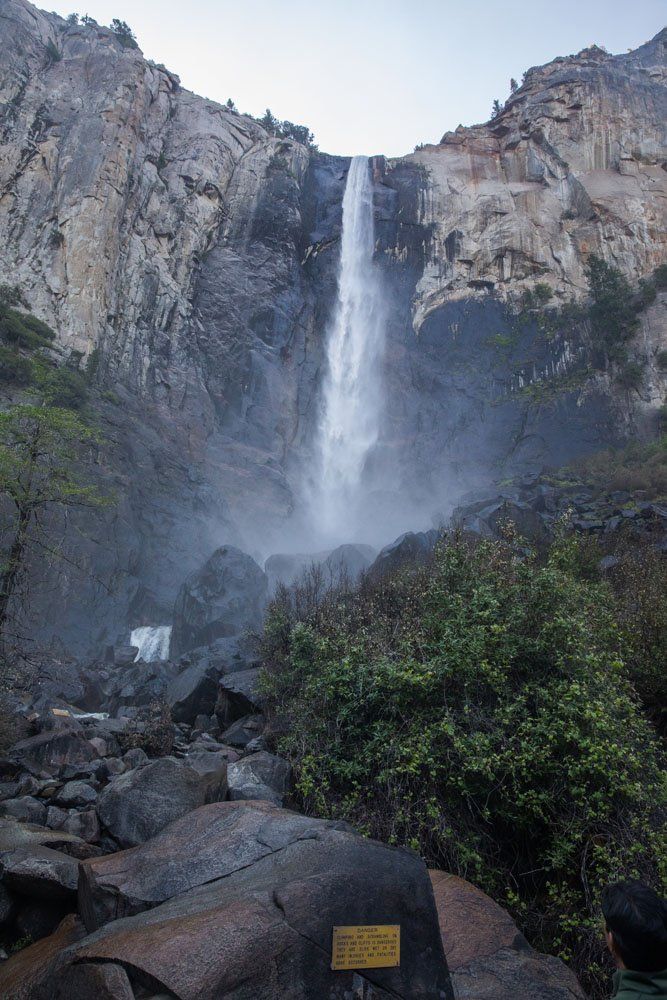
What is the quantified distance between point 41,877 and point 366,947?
2.89m

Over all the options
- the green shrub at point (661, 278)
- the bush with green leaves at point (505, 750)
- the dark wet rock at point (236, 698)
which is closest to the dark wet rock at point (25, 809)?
the bush with green leaves at point (505, 750)

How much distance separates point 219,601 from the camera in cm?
2286

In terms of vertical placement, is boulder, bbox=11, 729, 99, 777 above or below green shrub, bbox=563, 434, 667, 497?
below

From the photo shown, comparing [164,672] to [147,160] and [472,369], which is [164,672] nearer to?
[472,369]

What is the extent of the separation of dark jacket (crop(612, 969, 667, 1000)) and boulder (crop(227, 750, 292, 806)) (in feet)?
13.3

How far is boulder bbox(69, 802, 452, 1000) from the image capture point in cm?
293

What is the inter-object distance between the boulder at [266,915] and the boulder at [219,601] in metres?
17.4

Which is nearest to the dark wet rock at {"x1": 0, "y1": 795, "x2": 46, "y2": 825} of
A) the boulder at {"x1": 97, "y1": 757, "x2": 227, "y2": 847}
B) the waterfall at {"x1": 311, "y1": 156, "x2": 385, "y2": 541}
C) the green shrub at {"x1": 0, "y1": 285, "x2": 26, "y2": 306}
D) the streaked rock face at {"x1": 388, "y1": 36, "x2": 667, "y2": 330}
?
the boulder at {"x1": 97, "y1": 757, "x2": 227, "y2": 847}

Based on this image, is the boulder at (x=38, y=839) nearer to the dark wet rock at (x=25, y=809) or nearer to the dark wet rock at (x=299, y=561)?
the dark wet rock at (x=25, y=809)

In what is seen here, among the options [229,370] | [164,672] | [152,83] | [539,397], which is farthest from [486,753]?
[152,83]

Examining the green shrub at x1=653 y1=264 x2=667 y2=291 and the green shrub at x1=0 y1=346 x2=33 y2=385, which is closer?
the green shrub at x1=0 y1=346 x2=33 y2=385

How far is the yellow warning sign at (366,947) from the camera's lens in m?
3.12

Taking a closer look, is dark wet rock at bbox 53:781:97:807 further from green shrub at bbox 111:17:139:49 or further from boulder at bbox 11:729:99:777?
green shrub at bbox 111:17:139:49

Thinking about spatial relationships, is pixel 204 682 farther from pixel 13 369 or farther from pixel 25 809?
pixel 13 369
